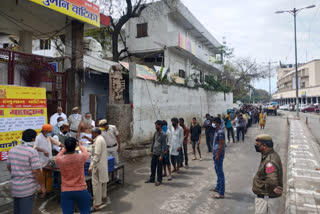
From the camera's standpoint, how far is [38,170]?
3295mm

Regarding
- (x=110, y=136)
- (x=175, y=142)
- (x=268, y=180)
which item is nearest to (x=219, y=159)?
(x=175, y=142)

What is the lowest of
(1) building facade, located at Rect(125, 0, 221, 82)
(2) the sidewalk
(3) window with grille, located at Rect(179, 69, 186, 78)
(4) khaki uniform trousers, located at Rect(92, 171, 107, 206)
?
(2) the sidewalk

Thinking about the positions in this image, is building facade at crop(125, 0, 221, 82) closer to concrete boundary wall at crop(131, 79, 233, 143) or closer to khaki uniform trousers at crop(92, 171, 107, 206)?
concrete boundary wall at crop(131, 79, 233, 143)

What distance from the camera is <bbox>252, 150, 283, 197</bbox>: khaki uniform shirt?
122 inches

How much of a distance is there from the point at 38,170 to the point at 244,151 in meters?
9.09

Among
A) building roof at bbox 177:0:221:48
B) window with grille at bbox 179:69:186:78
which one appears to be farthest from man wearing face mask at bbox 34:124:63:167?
window with grille at bbox 179:69:186:78

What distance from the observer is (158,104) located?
42.2 ft

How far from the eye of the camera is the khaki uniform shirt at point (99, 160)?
4.54 m

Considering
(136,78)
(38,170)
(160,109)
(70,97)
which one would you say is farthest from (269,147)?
(160,109)

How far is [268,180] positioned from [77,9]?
8.45 meters

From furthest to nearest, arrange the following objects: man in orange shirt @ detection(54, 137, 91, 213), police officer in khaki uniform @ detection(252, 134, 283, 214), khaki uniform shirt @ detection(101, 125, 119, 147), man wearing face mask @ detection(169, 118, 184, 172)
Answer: man wearing face mask @ detection(169, 118, 184, 172) → khaki uniform shirt @ detection(101, 125, 119, 147) → man in orange shirt @ detection(54, 137, 91, 213) → police officer in khaki uniform @ detection(252, 134, 283, 214)

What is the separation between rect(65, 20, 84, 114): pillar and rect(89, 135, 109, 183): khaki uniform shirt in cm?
475

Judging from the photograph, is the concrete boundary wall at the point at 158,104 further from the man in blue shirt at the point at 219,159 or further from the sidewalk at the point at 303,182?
the sidewalk at the point at 303,182

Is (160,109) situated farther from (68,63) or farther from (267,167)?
(267,167)
